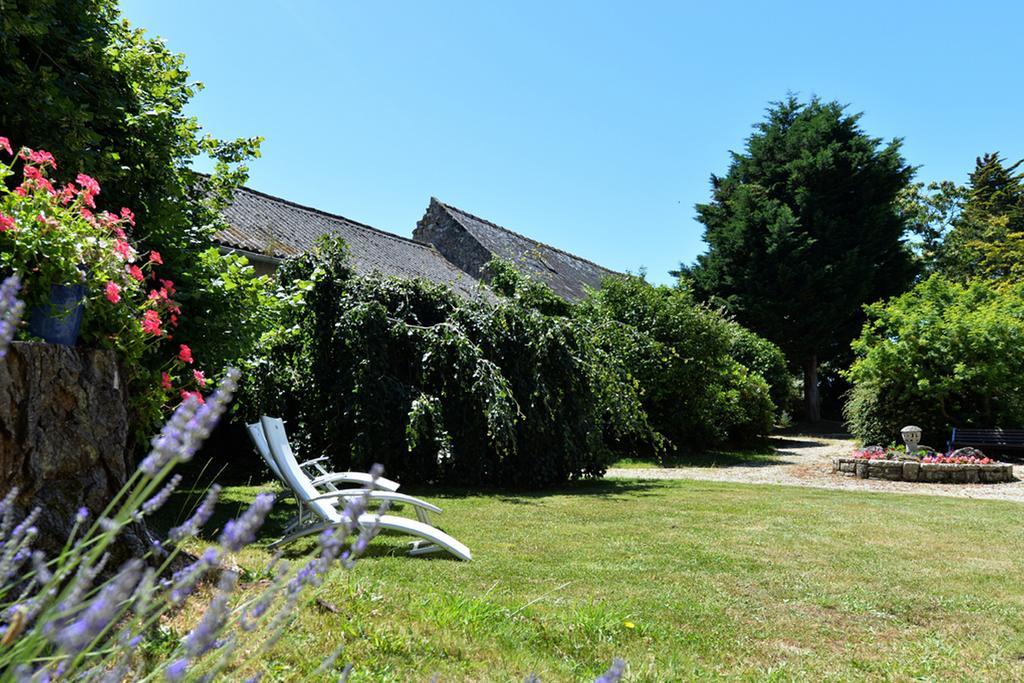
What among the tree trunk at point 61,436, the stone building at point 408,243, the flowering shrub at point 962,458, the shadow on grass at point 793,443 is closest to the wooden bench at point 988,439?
the flowering shrub at point 962,458

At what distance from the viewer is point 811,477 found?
39.1ft

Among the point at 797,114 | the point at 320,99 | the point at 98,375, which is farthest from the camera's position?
the point at 797,114

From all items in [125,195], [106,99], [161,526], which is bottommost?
[161,526]

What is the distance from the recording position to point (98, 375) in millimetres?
3494

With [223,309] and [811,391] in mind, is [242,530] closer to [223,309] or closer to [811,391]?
[223,309]

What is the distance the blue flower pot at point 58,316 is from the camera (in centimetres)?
334

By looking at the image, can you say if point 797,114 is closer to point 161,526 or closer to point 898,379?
point 898,379

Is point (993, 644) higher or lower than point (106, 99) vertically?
lower

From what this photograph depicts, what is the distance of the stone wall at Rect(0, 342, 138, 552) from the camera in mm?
3020

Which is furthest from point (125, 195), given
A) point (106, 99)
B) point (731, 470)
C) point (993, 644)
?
point (731, 470)

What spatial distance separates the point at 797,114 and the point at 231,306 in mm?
28462

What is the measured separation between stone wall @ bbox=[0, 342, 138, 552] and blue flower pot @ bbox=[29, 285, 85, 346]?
10 centimetres

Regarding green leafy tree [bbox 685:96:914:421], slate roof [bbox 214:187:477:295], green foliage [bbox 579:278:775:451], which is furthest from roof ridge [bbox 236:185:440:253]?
green leafy tree [bbox 685:96:914:421]

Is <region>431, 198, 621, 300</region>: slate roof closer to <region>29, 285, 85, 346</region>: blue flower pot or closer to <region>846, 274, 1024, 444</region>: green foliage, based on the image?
<region>846, 274, 1024, 444</region>: green foliage
